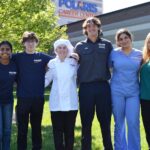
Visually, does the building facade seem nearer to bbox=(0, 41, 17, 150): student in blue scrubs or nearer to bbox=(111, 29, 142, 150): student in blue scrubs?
bbox=(111, 29, 142, 150): student in blue scrubs

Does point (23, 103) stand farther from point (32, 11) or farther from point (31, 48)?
point (32, 11)

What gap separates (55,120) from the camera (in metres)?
7.33

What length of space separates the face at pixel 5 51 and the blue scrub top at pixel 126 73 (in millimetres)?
1836

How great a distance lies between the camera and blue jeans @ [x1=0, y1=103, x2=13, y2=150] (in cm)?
724

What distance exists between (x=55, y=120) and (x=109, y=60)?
4.75 ft

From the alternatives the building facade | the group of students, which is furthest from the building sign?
the group of students

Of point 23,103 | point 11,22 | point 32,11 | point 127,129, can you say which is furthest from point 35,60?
point 32,11

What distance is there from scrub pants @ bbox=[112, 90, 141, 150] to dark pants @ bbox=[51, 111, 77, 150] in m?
0.81

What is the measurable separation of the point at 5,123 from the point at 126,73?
7.65 feet

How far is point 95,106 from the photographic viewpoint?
743cm

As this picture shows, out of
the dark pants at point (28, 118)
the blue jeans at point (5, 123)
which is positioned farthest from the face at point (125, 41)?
the blue jeans at point (5, 123)

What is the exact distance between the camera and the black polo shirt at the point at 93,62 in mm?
7273

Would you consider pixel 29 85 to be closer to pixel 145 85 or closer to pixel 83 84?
pixel 83 84

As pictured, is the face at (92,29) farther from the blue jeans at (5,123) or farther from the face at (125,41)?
the blue jeans at (5,123)
